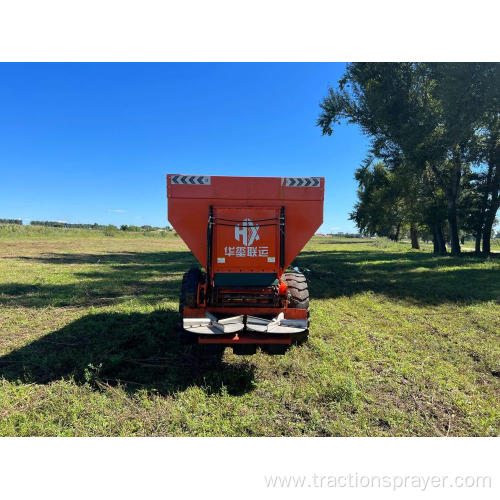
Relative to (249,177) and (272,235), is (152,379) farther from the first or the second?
(249,177)

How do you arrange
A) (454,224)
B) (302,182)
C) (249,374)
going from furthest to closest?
(454,224) < (302,182) < (249,374)

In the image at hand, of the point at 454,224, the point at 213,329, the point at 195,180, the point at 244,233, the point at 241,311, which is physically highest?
the point at 454,224

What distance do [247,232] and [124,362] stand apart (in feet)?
8.96

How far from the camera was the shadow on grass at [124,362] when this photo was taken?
3783 millimetres

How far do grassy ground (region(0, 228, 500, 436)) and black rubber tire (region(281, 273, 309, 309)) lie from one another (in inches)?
33.7

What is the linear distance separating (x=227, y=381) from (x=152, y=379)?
102cm

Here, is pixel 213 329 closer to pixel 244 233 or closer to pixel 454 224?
Answer: pixel 244 233

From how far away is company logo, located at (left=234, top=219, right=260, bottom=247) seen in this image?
14.4ft

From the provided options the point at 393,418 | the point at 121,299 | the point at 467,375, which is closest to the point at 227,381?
the point at 393,418

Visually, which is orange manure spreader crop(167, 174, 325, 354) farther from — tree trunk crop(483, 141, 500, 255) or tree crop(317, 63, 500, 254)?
tree trunk crop(483, 141, 500, 255)

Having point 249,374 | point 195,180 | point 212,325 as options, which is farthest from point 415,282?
point 195,180

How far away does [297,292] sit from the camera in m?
4.45

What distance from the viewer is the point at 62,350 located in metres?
4.66
